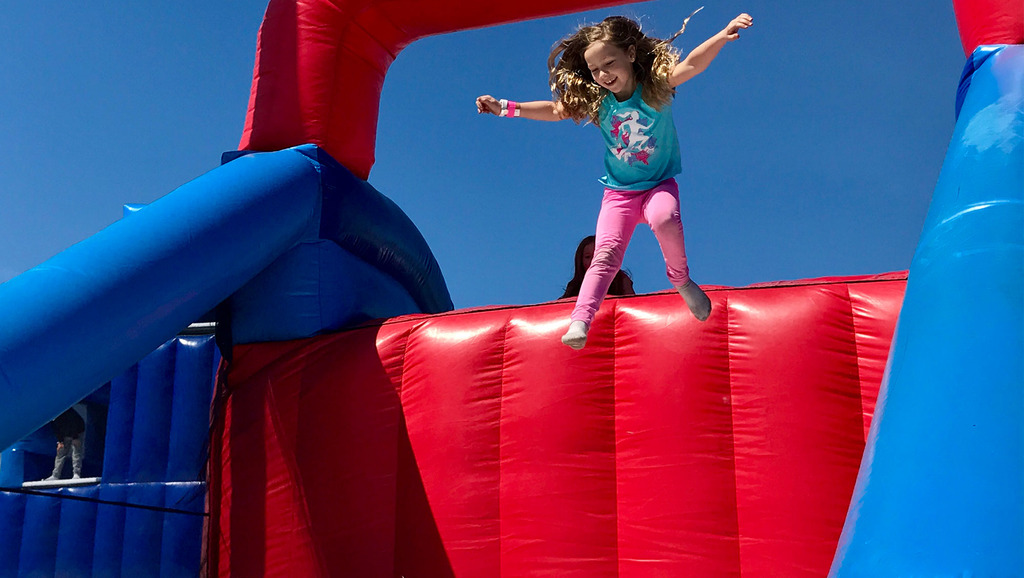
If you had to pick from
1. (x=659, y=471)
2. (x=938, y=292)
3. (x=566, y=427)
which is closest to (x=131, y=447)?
(x=566, y=427)

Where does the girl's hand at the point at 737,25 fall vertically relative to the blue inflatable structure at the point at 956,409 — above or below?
above

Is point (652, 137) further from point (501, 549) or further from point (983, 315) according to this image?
point (501, 549)

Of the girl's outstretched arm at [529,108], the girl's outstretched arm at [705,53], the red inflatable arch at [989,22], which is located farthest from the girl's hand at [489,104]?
the red inflatable arch at [989,22]

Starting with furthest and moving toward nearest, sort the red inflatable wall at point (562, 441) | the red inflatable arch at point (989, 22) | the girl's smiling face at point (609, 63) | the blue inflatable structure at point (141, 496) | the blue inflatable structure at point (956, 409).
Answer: the blue inflatable structure at point (141, 496) → the red inflatable arch at point (989, 22) → the red inflatable wall at point (562, 441) → the girl's smiling face at point (609, 63) → the blue inflatable structure at point (956, 409)

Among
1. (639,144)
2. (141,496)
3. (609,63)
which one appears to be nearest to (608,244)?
(639,144)

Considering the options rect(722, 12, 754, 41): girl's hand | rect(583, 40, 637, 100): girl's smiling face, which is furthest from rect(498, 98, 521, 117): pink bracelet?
rect(722, 12, 754, 41): girl's hand

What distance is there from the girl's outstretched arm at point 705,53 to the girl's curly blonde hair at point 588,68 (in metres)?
0.03

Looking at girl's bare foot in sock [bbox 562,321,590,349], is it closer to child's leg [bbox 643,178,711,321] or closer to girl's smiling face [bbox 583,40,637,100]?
child's leg [bbox 643,178,711,321]

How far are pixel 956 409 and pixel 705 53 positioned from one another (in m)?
1.33

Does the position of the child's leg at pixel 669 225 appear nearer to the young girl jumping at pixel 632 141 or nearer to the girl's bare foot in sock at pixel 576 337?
the young girl jumping at pixel 632 141

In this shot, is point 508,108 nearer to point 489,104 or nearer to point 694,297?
point 489,104

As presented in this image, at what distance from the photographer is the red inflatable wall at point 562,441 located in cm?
279

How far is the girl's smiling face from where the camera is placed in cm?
244

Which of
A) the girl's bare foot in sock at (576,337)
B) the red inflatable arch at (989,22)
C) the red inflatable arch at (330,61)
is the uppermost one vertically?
the red inflatable arch at (330,61)
